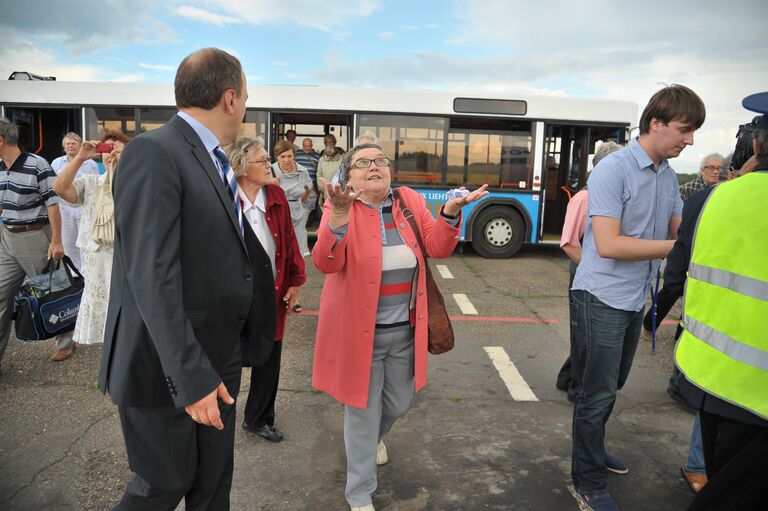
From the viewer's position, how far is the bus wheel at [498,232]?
412 inches

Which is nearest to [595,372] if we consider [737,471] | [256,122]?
[737,471]

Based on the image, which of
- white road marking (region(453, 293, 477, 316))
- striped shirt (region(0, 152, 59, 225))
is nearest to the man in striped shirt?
striped shirt (region(0, 152, 59, 225))

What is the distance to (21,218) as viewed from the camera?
4.35 m

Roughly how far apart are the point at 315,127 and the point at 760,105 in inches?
379

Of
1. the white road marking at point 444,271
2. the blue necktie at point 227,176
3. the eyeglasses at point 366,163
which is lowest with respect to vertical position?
the white road marking at point 444,271

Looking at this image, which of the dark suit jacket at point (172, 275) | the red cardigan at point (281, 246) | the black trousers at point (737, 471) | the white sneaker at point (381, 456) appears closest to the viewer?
the dark suit jacket at point (172, 275)

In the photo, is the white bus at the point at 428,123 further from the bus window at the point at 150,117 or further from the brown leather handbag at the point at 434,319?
the brown leather handbag at the point at 434,319

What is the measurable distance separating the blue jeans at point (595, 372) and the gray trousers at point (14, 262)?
4170 millimetres

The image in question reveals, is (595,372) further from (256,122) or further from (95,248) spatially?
(256,122)

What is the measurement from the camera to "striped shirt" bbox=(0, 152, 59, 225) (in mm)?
4277

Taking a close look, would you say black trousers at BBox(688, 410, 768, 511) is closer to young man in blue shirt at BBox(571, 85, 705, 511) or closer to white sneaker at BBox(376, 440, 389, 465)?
young man in blue shirt at BBox(571, 85, 705, 511)

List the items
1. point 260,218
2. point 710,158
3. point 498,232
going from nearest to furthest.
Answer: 1. point 260,218
2. point 710,158
3. point 498,232

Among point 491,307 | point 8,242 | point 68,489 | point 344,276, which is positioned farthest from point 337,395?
point 491,307

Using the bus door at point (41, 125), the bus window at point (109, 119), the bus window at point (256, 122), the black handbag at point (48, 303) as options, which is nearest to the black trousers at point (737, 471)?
the black handbag at point (48, 303)
